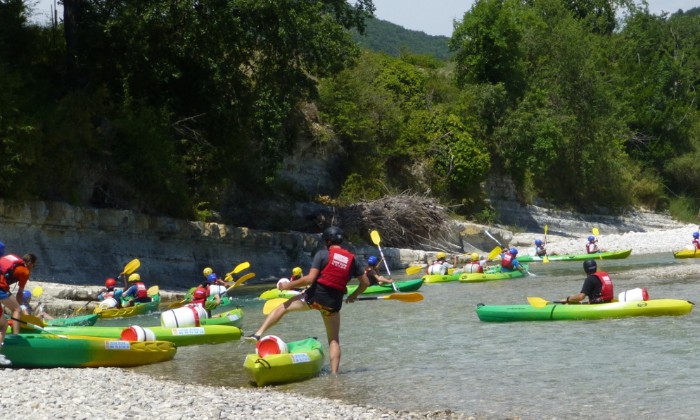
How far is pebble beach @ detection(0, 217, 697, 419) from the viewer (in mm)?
7179

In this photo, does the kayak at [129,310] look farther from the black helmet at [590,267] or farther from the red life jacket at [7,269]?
the black helmet at [590,267]

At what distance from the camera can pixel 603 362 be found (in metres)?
9.93

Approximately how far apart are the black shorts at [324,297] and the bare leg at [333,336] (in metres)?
0.10

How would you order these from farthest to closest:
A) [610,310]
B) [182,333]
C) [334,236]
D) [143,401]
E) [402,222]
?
1. [402,222]
2. [610,310]
3. [182,333]
4. [334,236]
5. [143,401]

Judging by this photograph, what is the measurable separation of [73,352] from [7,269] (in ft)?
3.65

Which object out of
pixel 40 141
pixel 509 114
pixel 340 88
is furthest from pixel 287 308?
pixel 509 114

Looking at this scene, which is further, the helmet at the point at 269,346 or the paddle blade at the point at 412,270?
the paddle blade at the point at 412,270

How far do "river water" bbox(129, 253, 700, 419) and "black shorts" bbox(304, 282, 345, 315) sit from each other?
762 millimetres

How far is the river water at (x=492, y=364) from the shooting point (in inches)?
319

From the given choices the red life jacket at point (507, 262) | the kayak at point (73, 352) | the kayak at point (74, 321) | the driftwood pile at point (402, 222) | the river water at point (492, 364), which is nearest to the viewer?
the river water at point (492, 364)

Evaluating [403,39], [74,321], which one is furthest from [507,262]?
[403,39]

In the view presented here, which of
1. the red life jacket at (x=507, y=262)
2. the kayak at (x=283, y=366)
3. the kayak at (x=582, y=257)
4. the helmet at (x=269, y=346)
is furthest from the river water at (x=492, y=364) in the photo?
the kayak at (x=582, y=257)

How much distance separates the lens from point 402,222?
3119cm

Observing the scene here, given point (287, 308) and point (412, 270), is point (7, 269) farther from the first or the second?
point (412, 270)
